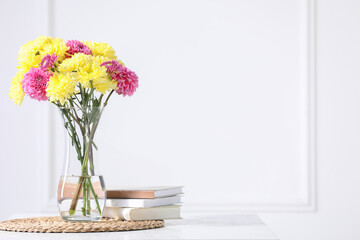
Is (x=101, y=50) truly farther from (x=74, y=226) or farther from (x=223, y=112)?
(x=223, y=112)

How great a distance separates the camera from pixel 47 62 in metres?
1.54

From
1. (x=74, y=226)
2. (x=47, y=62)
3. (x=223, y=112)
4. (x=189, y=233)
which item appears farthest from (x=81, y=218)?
(x=223, y=112)

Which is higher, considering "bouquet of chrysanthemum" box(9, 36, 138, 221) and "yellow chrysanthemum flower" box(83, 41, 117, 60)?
"yellow chrysanthemum flower" box(83, 41, 117, 60)

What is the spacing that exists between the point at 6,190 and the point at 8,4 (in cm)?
88

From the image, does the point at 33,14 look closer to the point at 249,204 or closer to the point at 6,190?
the point at 6,190

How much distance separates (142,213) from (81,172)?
0.66 feet

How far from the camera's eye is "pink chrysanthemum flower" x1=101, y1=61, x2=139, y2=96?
5.20 feet

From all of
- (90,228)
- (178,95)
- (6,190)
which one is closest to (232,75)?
(178,95)

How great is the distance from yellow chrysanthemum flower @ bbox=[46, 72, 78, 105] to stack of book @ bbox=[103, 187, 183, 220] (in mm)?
309

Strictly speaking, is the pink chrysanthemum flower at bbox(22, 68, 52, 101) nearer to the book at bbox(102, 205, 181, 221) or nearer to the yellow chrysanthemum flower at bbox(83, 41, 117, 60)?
the yellow chrysanthemum flower at bbox(83, 41, 117, 60)

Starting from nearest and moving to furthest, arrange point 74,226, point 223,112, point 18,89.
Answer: point 74,226
point 18,89
point 223,112

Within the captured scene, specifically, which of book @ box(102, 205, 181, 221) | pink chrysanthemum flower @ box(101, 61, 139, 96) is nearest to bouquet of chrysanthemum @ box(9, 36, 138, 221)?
pink chrysanthemum flower @ box(101, 61, 139, 96)

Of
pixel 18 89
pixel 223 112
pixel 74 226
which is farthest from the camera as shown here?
pixel 223 112

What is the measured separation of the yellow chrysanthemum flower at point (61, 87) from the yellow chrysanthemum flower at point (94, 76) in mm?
22
